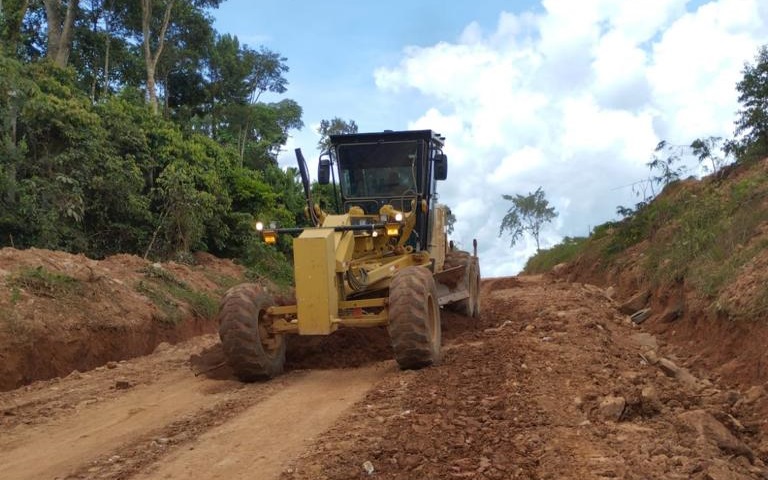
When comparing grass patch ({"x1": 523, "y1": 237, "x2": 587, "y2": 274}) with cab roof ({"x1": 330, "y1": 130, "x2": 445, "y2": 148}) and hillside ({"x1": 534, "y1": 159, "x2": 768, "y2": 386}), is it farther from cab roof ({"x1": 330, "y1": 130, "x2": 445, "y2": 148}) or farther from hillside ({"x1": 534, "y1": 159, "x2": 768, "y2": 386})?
cab roof ({"x1": 330, "y1": 130, "x2": 445, "y2": 148})

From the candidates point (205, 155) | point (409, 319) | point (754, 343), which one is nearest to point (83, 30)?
point (205, 155)

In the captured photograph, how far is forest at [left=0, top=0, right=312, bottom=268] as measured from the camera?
47.0ft

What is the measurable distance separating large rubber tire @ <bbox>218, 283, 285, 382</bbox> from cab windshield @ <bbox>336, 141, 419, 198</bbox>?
2714 mm

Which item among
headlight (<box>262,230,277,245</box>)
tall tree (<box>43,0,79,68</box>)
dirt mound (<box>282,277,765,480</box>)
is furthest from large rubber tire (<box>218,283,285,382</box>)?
tall tree (<box>43,0,79,68</box>)

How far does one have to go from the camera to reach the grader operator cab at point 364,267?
24.4 feet

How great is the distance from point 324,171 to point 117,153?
9871mm

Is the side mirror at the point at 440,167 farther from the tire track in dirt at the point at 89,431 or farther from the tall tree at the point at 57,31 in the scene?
the tall tree at the point at 57,31

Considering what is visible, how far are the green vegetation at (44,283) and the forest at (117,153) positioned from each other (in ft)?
10.9

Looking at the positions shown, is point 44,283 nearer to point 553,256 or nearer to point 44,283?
point 44,283

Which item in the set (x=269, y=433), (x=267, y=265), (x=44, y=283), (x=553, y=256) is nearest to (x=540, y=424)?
(x=269, y=433)

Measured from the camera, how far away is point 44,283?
1062cm

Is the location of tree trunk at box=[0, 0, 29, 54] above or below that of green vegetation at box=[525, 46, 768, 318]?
above

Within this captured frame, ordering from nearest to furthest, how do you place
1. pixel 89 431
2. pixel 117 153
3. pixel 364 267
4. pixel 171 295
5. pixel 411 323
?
pixel 89 431
pixel 411 323
pixel 364 267
pixel 171 295
pixel 117 153

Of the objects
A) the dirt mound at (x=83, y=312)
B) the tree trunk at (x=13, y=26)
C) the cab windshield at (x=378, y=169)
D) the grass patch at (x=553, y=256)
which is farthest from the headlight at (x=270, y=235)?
the grass patch at (x=553, y=256)
